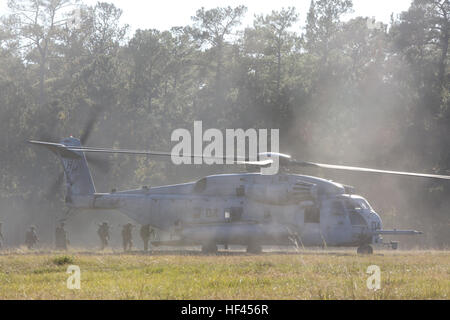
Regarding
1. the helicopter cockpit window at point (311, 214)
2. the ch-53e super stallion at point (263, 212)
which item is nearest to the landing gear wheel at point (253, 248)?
the ch-53e super stallion at point (263, 212)

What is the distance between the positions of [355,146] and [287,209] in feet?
105

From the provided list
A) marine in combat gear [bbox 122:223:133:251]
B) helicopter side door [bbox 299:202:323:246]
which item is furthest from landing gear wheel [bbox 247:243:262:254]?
marine in combat gear [bbox 122:223:133:251]

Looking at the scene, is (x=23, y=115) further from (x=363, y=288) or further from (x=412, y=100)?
(x=363, y=288)

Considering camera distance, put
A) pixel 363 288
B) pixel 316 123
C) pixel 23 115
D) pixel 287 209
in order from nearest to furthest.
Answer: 1. pixel 363 288
2. pixel 287 209
3. pixel 23 115
4. pixel 316 123

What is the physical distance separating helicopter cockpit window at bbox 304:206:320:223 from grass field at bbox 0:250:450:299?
5.87 m

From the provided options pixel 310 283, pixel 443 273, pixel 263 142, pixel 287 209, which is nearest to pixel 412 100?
pixel 263 142

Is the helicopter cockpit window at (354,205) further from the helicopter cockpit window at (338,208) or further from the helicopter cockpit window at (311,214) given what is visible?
the helicopter cockpit window at (311,214)

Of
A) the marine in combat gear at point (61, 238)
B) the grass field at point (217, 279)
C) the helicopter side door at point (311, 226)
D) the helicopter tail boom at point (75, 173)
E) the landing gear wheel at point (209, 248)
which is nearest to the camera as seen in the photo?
the grass field at point (217, 279)

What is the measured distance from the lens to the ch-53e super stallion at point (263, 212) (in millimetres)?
25594

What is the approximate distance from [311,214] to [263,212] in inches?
80.3

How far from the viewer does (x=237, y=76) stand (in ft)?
211

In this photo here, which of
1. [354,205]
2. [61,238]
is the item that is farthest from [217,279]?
[61,238]

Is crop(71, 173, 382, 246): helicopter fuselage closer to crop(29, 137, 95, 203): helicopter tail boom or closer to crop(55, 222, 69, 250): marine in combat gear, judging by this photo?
crop(29, 137, 95, 203): helicopter tail boom

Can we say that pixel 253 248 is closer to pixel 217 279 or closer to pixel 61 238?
pixel 61 238
